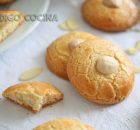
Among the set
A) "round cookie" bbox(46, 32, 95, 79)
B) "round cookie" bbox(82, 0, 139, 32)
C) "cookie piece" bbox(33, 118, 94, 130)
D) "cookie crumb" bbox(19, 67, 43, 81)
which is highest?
"round cookie" bbox(82, 0, 139, 32)

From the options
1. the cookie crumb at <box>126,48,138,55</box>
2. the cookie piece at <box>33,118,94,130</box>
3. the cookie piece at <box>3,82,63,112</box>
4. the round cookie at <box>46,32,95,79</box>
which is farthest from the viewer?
the cookie crumb at <box>126,48,138,55</box>

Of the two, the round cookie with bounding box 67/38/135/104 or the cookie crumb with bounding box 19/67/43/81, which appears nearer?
the round cookie with bounding box 67/38/135/104

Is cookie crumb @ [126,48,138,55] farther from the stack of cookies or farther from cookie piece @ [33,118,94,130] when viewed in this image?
cookie piece @ [33,118,94,130]

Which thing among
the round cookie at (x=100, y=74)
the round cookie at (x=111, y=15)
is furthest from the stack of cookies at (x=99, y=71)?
the round cookie at (x=111, y=15)

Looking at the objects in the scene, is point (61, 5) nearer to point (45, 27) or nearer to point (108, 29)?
point (45, 27)

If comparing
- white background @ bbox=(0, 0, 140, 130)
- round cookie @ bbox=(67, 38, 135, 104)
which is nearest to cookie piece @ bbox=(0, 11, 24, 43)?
white background @ bbox=(0, 0, 140, 130)

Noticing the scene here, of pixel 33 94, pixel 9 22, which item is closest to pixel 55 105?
pixel 33 94
